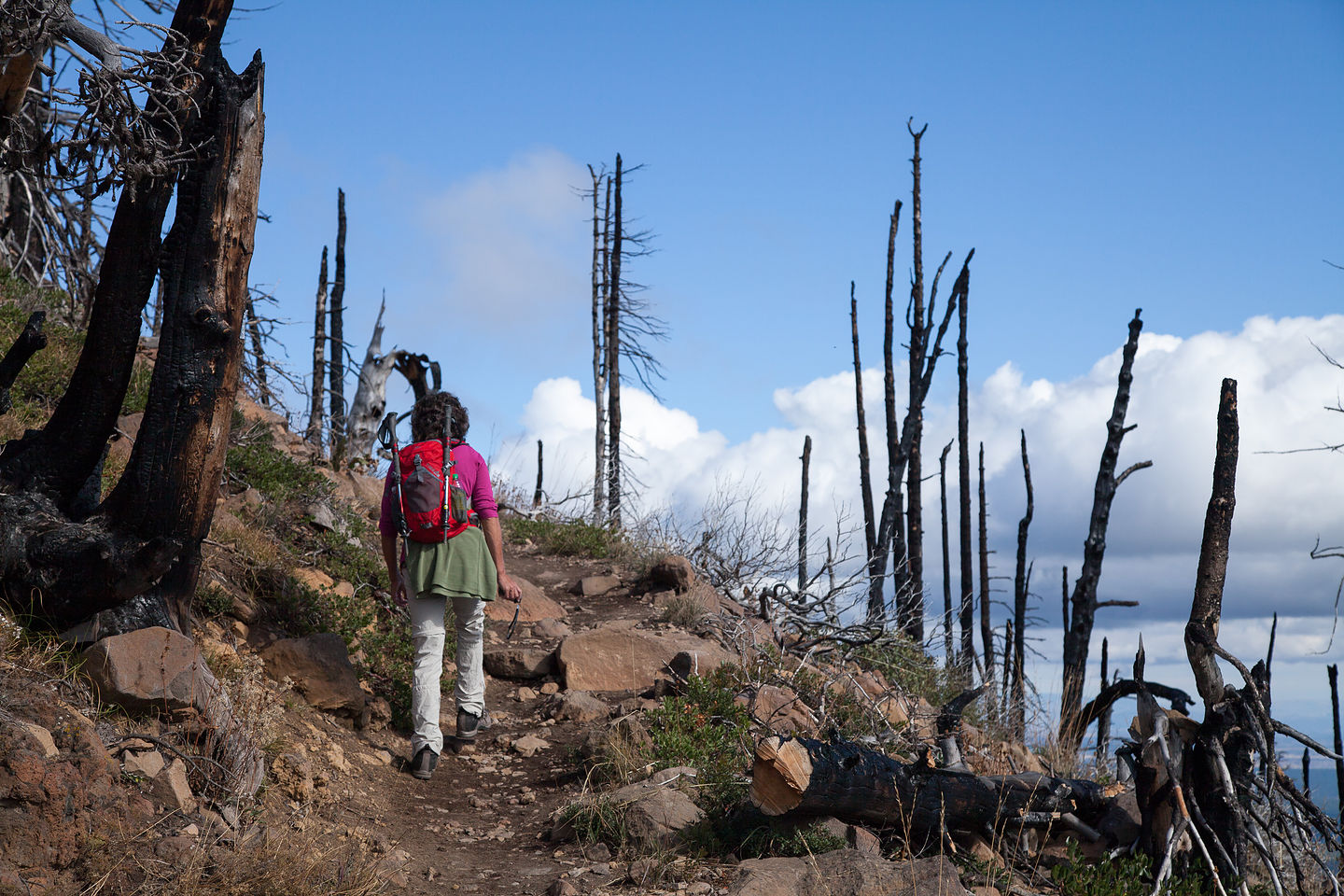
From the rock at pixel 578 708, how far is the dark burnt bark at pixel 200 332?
298 cm

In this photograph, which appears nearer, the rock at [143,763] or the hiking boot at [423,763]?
the rock at [143,763]

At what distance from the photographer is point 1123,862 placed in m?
4.70

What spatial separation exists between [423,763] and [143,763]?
195cm

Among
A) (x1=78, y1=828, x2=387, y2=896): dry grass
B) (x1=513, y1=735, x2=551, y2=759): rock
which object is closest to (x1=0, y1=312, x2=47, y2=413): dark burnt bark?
(x1=78, y1=828, x2=387, y2=896): dry grass

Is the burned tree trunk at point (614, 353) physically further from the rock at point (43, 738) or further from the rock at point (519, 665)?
the rock at point (43, 738)

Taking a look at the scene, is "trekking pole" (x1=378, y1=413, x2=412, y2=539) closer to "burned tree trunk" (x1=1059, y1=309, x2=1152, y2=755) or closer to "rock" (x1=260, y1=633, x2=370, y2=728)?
"rock" (x1=260, y1=633, x2=370, y2=728)

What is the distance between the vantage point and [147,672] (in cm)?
451

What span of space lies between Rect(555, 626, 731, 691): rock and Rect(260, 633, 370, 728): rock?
6.46 feet

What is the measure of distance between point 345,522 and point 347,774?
390cm

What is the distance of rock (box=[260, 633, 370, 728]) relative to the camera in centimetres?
598

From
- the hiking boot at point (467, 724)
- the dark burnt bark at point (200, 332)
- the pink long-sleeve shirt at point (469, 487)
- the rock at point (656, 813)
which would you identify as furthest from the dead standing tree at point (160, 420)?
→ the rock at point (656, 813)

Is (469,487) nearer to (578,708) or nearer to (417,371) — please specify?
(578,708)

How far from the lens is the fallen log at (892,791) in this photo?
448cm

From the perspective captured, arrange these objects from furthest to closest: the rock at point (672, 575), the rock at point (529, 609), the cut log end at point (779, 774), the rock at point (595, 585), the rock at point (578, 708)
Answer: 1. the rock at point (595, 585)
2. the rock at point (672, 575)
3. the rock at point (529, 609)
4. the rock at point (578, 708)
5. the cut log end at point (779, 774)
